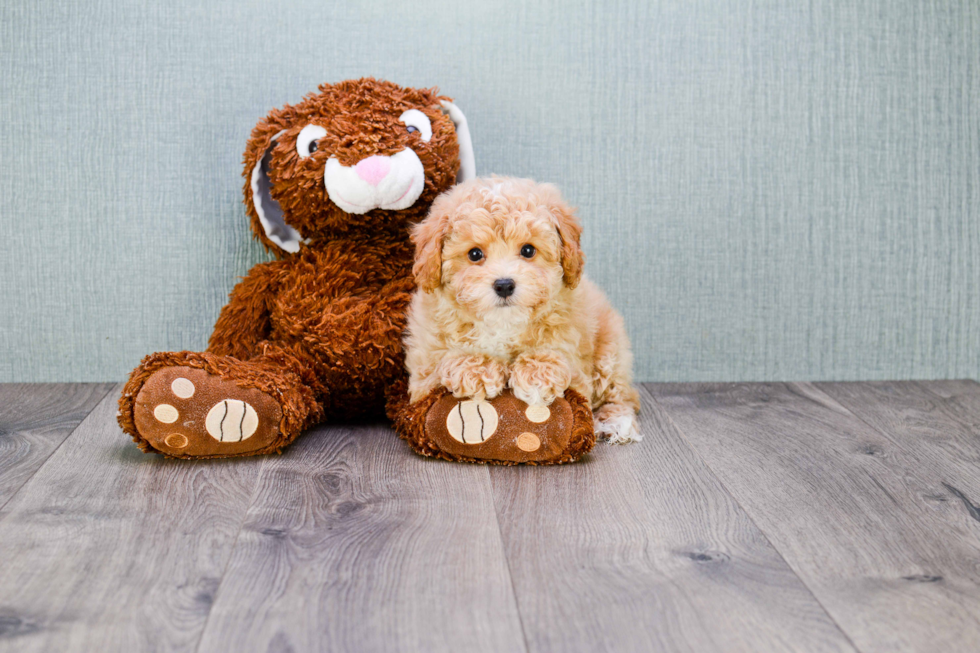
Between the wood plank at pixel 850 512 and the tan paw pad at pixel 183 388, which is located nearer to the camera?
the wood plank at pixel 850 512

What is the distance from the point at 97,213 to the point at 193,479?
80 centimetres

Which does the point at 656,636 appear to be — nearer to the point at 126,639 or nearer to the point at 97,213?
the point at 126,639

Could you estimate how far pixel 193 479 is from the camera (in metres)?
1.29

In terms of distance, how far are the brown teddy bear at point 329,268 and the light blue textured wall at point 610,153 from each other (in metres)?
0.23

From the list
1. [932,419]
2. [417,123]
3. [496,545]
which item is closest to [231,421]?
[496,545]

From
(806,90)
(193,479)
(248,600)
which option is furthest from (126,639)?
(806,90)

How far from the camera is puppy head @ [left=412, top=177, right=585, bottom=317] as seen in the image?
1.28 m

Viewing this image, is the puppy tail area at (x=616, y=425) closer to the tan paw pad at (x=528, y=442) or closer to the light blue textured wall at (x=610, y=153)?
the tan paw pad at (x=528, y=442)

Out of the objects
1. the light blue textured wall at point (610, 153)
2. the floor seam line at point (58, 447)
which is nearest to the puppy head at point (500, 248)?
the light blue textured wall at point (610, 153)

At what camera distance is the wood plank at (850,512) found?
0.91 m

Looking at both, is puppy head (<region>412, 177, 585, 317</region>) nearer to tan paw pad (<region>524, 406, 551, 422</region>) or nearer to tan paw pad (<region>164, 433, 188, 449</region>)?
tan paw pad (<region>524, 406, 551, 422</region>)

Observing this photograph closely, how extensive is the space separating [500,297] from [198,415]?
508 mm

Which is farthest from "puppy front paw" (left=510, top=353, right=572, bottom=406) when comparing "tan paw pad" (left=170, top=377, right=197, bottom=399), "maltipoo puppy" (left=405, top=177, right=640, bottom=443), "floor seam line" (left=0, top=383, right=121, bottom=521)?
"floor seam line" (left=0, top=383, right=121, bottom=521)

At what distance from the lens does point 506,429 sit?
52.5 inches
